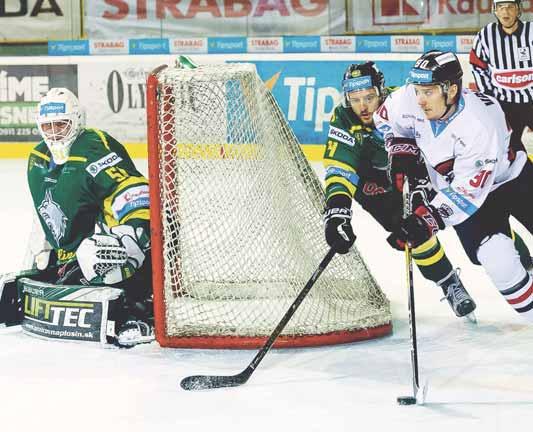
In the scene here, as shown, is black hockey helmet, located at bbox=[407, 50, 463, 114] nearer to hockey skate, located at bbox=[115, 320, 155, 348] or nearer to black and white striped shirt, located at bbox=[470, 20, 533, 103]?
hockey skate, located at bbox=[115, 320, 155, 348]

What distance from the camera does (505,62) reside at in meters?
4.33

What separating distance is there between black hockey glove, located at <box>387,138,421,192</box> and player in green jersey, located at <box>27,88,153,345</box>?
81 cm

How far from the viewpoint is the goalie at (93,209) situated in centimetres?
346

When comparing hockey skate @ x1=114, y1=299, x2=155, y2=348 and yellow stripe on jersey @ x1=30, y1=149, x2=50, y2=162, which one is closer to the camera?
hockey skate @ x1=114, y1=299, x2=155, y2=348

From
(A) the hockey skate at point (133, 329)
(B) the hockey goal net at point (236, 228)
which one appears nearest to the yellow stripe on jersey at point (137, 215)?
(B) the hockey goal net at point (236, 228)

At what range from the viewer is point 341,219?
10.8 ft

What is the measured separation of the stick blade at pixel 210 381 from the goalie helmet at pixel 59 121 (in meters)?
1.01

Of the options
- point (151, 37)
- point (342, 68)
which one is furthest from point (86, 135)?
point (151, 37)

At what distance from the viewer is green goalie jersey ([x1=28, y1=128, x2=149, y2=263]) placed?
356 cm

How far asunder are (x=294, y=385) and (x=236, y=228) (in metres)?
0.73

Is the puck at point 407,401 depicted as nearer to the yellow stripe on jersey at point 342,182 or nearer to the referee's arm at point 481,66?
the yellow stripe on jersey at point 342,182

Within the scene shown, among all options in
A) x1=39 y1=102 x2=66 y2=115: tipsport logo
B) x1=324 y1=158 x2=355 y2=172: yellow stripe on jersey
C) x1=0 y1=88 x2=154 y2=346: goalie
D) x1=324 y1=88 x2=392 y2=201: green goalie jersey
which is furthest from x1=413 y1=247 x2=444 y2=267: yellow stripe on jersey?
x1=39 y1=102 x2=66 y2=115: tipsport logo

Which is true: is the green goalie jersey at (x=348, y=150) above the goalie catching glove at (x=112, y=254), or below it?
above

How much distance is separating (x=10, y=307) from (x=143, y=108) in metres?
4.42
